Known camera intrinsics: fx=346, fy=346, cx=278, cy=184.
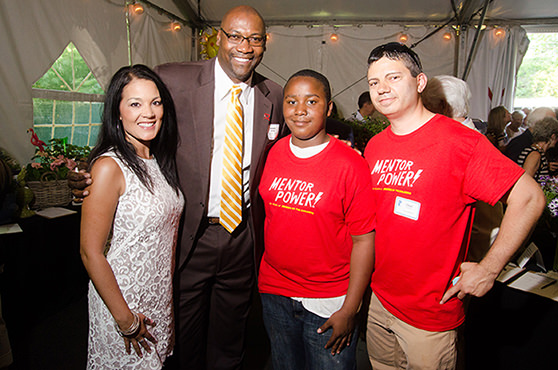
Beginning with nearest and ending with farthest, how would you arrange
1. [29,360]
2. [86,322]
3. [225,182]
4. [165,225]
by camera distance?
[165,225] → [225,182] → [29,360] → [86,322]

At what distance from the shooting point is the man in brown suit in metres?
1.79

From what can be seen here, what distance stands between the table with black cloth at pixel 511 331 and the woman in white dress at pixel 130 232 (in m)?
1.86

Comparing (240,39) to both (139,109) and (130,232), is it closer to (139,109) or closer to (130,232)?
(139,109)

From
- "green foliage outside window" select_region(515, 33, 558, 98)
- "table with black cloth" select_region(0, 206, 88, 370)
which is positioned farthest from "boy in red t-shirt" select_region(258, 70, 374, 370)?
"green foliage outside window" select_region(515, 33, 558, 98)

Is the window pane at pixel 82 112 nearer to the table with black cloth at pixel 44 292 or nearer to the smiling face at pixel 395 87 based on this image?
the table with black cloth at pixel 44 292

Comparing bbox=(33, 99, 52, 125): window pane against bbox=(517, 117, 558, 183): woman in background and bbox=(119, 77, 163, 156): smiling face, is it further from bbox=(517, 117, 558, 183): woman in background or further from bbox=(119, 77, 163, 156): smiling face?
bbox=(517, 117, 558, 183): woman in background

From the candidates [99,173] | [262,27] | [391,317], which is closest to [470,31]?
[262,27]

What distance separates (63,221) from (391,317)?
2931 millimetres

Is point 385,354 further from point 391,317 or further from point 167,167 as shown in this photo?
point 167,167

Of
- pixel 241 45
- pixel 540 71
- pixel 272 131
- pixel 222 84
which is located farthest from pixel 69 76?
pixel 540 71

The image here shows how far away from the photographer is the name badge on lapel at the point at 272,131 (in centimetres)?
193

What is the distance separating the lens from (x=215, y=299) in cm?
206

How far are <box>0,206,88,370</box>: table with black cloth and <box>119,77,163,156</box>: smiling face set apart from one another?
1813 millimetres

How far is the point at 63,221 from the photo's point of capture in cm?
313
